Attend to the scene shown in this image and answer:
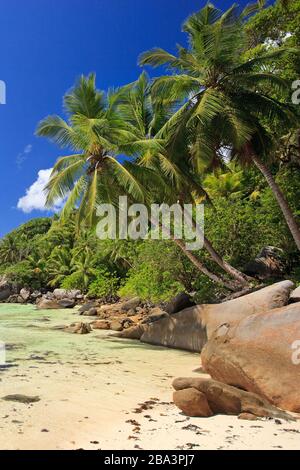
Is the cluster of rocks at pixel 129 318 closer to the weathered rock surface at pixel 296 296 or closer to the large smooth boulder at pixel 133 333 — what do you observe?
the large smooth boulder at pixel 133 333

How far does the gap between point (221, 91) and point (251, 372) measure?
9.67 m

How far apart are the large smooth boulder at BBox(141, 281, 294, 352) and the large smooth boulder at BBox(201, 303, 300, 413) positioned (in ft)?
6.91

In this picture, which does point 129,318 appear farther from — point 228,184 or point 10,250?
point 10,250

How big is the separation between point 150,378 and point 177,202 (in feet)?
29.2

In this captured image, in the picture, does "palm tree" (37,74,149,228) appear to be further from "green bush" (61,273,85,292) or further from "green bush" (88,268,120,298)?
"green bush" (61,273,85,292)

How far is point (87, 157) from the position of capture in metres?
13.6

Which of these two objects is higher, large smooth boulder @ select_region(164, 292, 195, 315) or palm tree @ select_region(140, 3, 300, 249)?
palm tree @ select_region(140, 3, 300, 249)

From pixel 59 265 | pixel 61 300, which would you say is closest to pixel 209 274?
pixel 61 300

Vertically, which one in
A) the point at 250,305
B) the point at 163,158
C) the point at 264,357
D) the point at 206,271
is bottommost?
the point at 264,357

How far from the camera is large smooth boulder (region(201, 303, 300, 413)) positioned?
5914mm

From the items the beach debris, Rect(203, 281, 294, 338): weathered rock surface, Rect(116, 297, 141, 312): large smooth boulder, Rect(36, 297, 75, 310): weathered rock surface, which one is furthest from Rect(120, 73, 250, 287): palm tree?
Rect(36, 297, 75, 310): weathered rock surface

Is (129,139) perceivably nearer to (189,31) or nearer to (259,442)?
(189,31)

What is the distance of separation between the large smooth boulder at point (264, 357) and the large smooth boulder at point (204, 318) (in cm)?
211

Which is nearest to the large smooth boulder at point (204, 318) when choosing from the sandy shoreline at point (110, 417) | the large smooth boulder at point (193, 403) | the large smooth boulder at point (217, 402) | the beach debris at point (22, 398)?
the sandy shoreline at point (110, 417)
